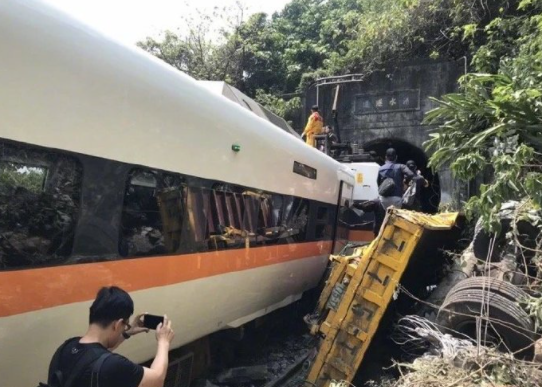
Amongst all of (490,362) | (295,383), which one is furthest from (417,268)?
Result: (490,362)

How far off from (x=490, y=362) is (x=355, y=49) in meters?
13.9

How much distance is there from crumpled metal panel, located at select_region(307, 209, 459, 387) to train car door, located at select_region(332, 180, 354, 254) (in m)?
3.35

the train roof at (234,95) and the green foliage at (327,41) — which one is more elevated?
the green foliage at (327,41)

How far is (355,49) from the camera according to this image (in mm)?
16062

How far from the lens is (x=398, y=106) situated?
1483cm

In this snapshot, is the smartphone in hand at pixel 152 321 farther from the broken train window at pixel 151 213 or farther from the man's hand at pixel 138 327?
the broken train window at pixel 151 213

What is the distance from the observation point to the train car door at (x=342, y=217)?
27.0 feet

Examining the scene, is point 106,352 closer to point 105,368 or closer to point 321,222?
point 105,368

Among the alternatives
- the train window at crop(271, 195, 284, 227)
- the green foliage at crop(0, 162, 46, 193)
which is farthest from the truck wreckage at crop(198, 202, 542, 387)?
the green foliage at crop(0, 162, 46, 193)

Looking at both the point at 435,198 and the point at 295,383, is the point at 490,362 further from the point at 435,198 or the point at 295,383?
the point at 435,198

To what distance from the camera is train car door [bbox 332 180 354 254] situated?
822cm

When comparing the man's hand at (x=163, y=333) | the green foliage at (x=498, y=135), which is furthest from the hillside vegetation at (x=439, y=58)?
the man's hand at (x=163, y=333)

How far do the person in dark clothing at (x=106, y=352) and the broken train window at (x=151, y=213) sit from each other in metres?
1.04

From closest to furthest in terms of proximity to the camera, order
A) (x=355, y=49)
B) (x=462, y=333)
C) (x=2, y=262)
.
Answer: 1. (x=2, y=262)
2. (x=462, y=333)
3. (x=355, y=49)
